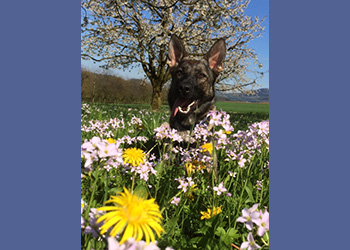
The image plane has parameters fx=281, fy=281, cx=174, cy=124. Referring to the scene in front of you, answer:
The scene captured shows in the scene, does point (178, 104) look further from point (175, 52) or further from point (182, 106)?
point (175, 52)

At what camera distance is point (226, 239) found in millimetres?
1377

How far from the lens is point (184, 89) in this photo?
2.80 m

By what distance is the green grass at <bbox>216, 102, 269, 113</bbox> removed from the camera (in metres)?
2.04

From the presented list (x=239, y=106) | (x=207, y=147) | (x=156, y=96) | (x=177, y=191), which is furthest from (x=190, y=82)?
(x=177, y=191)

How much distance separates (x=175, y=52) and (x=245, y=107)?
3.38 feet

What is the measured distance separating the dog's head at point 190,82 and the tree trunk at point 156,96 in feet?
0.35

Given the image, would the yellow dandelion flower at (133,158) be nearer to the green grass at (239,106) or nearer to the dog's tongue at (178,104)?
the green grass at (239,106)

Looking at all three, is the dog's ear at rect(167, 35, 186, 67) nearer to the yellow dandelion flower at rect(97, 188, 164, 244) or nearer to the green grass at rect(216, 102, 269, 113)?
the green grass at rect(216, 102, 269, 113)

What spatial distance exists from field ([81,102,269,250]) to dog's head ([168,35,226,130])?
187mm

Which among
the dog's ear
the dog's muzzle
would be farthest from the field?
the dog's ear

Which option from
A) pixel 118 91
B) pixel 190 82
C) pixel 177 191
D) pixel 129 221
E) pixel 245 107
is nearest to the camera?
pixel 129 221

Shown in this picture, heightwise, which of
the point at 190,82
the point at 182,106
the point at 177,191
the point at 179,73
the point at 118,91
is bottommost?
the point at 177,191

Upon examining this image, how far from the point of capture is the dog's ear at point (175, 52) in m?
2.77

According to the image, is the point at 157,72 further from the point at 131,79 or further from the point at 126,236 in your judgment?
the point at 126,236
